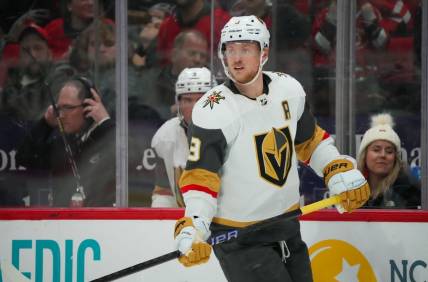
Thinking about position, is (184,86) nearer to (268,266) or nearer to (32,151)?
(32,151)

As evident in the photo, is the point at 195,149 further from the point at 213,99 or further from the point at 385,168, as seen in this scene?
the point at 385,168

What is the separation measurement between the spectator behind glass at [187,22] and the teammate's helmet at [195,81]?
115mm

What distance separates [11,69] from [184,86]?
Answer: 2.42 ft

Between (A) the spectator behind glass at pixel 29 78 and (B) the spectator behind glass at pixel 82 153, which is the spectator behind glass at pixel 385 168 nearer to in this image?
(B) the spectator behind glass at pixel 82 153

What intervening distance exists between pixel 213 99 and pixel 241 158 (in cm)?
23

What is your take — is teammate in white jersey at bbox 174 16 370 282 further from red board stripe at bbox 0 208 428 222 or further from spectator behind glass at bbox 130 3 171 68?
spectator behind glass at bbox 130 3 171 68

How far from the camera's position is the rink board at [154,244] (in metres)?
4.39

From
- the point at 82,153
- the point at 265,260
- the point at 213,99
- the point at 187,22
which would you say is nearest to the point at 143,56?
the point at 187,22

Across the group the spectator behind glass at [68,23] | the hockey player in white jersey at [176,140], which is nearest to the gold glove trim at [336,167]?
the hockey player in white jersey at [176,140]

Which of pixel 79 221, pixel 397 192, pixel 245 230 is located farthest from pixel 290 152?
pixel 79 221

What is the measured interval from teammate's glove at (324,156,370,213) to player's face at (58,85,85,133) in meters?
1.29

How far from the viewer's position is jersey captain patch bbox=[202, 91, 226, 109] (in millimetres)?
3681

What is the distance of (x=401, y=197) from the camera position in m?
4.45

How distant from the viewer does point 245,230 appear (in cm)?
362
